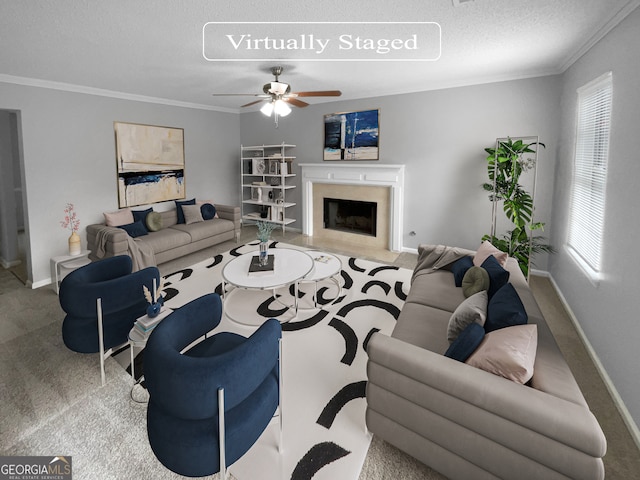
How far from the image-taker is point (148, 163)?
5445 millimetres

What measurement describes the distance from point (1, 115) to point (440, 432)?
22.8 feet

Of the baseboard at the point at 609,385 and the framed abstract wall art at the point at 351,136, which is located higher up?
the framed abstract wall art at the point at 351,136

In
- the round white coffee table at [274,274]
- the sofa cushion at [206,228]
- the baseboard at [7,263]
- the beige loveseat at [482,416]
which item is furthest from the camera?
the sofa cushion at [206,228]

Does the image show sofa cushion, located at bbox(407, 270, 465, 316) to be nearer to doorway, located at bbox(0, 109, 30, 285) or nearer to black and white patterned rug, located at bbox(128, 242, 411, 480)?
black and white patterned rug, located at bbox(128, 242, 411, 480)

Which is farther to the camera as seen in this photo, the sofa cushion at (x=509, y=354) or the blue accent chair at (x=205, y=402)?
the sofa cushion at (x=509, y=354)

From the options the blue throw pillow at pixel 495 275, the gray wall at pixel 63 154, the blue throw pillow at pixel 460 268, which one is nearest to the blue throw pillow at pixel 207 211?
the gray wall at pixel 63 154

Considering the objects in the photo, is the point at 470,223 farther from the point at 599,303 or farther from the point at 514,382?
the point at 514,382

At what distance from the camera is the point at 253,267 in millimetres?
3439

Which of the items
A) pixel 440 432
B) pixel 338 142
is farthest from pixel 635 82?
pixel 338 142

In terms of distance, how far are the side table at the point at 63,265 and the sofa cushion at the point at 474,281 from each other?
170 inches

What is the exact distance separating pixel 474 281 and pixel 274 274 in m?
1.89

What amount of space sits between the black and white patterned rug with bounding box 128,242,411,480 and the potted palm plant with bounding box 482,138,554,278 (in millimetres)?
1417

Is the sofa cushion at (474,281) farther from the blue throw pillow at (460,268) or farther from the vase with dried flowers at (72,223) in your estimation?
the vase with dried flowers at (72,223)

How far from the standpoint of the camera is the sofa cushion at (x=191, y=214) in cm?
567
